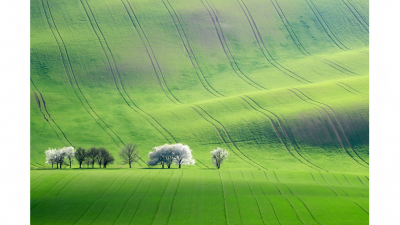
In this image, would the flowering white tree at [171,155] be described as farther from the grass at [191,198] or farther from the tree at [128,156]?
the grass at [191,198]

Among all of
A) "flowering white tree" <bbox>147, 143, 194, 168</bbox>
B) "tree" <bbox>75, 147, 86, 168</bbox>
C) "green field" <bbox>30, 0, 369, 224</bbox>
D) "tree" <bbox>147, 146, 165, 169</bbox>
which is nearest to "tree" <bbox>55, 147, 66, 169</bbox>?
"tree" <bbox>75, 147, 86, 168</bbox>

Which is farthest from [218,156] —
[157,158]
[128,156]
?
[128,156]

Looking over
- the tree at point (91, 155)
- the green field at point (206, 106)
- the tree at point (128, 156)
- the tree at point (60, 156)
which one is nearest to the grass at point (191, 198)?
the green field at point (206, 106)

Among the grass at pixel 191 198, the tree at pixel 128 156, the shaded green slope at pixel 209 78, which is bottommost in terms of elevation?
the grass at pixel 191 198

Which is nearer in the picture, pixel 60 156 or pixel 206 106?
pixel 60 156

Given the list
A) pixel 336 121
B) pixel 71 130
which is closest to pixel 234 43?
pixel 336 121

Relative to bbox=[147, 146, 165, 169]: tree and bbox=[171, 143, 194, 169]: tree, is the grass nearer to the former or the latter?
bbox=[171, 143, 194, 169]: tree

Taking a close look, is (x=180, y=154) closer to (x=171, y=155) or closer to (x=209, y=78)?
(x=171, y=155)
